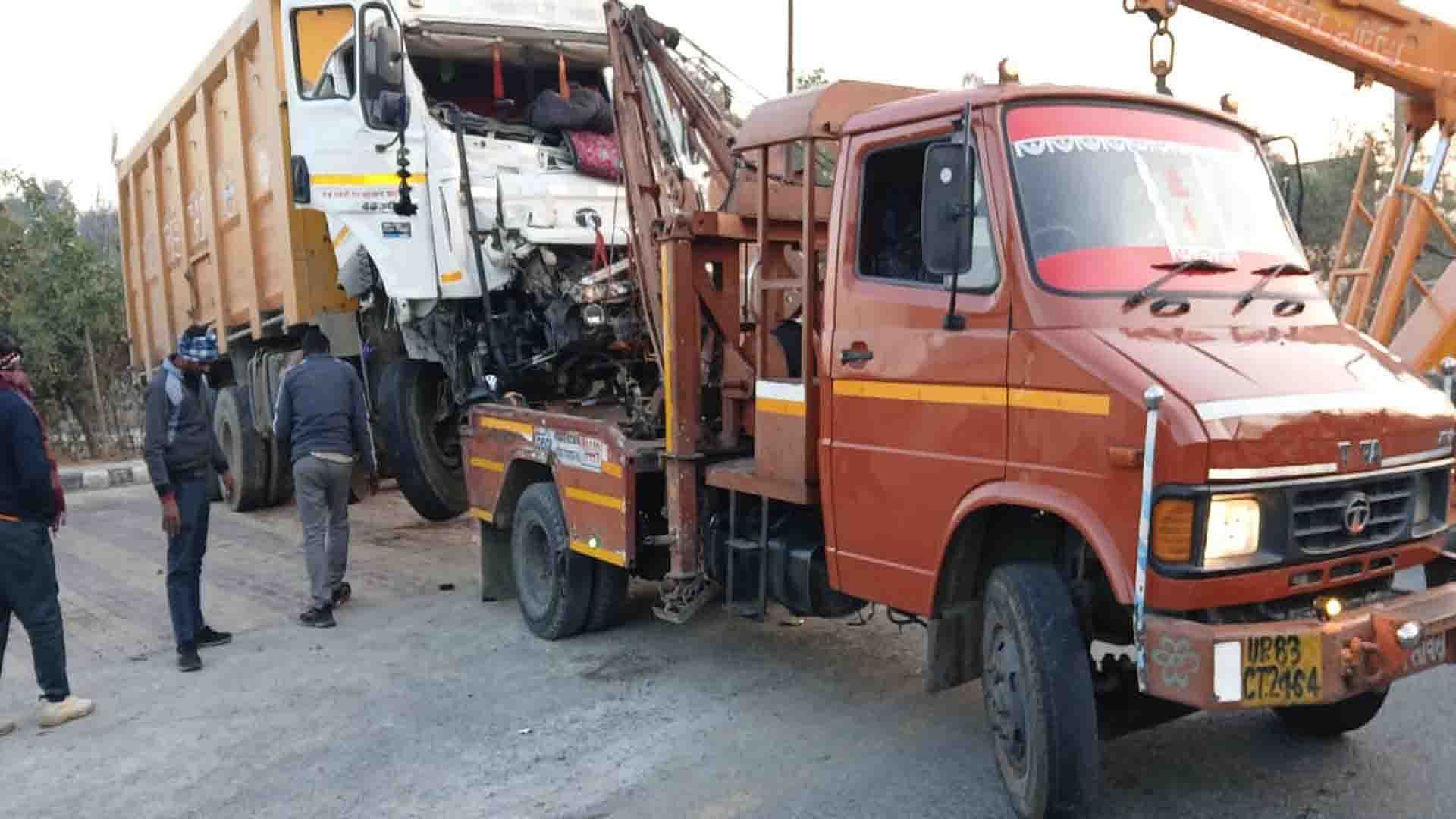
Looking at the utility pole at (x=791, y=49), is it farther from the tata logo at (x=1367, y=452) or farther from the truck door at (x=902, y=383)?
the tata logo at (x=1367, y=452)

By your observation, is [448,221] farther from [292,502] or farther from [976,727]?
[292,502]

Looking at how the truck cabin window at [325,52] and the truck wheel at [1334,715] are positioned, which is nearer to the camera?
the truck wheel at [1334,715]

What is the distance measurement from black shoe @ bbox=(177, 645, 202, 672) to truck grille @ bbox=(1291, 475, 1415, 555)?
17.5ft

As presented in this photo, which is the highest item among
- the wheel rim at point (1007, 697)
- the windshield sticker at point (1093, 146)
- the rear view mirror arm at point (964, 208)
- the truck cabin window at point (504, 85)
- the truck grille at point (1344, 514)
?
the truck cabin window at point (504, 85)

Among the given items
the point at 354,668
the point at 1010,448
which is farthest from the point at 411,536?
the point at 1010,448

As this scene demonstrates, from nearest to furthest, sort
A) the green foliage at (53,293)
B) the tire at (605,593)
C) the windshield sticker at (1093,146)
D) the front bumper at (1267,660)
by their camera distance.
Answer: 1. the front bumper at (1267,660)
2. the windshield sticker at (1093,146)
3. the tire at (605,593)
4. the green foliage at (53,293)

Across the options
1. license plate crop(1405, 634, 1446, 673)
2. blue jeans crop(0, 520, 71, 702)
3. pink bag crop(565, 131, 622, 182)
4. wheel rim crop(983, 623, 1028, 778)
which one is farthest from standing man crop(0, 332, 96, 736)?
license plate crop(1405, 634, 1446, 673)

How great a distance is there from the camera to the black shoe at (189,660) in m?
6.00

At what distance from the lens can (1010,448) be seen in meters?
3.58

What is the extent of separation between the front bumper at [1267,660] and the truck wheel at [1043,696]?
0.95 feet

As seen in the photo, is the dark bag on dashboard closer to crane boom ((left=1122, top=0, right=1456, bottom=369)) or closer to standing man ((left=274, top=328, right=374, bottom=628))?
standing man ((left=274, top=328, right=374, bottom=628))

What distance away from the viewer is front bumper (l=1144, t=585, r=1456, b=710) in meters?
3.06

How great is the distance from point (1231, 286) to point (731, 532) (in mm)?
2316

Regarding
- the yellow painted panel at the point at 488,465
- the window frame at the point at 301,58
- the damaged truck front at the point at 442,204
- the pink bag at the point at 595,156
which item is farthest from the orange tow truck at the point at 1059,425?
the window frame at the point at 301,58
